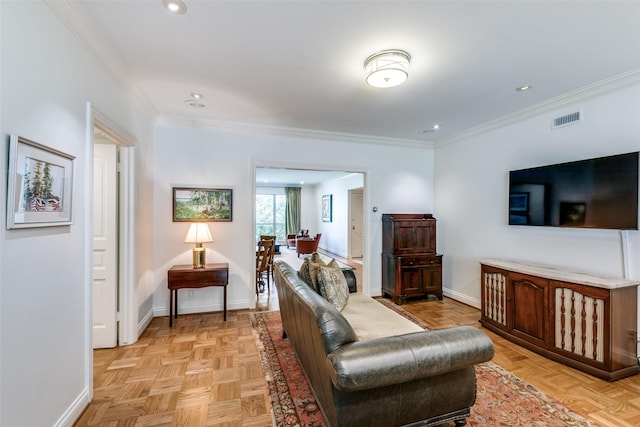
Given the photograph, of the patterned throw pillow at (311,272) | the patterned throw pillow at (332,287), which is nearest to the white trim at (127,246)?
the patterned throw pillow at (311,272)

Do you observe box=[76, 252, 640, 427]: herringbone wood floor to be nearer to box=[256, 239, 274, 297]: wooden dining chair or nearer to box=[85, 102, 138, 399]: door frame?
box=[85, 102, 138, 399]: door frame

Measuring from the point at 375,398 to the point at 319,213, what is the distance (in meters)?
9.68

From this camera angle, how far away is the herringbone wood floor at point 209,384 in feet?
6.29

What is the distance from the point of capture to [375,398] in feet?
5.01

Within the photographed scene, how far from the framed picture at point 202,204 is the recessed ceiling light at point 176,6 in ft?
7.83

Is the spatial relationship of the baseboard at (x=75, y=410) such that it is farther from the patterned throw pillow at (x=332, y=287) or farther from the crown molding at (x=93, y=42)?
the crown molding at (x=93, y=42)

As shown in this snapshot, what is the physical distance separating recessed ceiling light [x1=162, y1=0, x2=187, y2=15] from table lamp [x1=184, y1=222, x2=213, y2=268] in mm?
2379

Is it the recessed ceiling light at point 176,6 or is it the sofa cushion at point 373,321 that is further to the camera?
the sofa cushion at point 373,321

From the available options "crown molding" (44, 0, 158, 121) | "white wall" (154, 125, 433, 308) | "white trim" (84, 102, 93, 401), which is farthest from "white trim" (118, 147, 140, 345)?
"white trim" (84, 102, 93, 401)

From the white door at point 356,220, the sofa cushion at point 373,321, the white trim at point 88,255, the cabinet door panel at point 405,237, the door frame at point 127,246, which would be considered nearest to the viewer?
the white trim at point 88,255

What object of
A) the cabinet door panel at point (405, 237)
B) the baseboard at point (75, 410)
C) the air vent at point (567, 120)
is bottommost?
the baseboard at point (75, 410)

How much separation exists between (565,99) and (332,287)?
10.2ft

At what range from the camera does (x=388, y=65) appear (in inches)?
86.9

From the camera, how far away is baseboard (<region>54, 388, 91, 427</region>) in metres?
1.73
